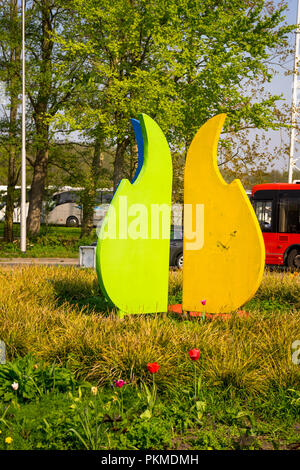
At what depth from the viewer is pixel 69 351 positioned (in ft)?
18.9

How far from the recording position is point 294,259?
1797cm

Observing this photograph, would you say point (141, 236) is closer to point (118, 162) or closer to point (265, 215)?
point (265, 215)

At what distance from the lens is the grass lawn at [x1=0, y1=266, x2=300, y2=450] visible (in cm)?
A: 418

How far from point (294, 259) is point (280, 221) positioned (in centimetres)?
140

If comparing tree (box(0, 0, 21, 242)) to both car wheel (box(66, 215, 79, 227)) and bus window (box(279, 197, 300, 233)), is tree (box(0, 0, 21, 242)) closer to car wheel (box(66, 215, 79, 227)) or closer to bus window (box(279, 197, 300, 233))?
bus window (box(279, 197, 300, 233))

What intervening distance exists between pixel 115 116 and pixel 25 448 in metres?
15.8

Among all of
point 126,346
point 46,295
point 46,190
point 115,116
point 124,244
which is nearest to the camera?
point 126,346

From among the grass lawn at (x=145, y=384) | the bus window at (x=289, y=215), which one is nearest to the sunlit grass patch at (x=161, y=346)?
the grass lawn at (x=145, y=384)

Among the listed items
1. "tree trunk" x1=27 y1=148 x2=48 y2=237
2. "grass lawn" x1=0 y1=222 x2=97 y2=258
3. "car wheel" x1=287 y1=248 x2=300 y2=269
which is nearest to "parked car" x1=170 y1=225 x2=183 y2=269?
"car wheel" x1=287 y1=248 x2=300 y2=269

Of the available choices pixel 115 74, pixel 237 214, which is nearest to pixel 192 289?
pixel 237 214

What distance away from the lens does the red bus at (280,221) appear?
1814cm

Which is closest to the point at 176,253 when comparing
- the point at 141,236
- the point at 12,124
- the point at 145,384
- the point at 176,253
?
the point at 176,253

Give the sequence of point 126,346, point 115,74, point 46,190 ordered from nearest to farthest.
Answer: point 126,346, point 115,74, point 46,190

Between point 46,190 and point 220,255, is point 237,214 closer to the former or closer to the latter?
point 220,255
